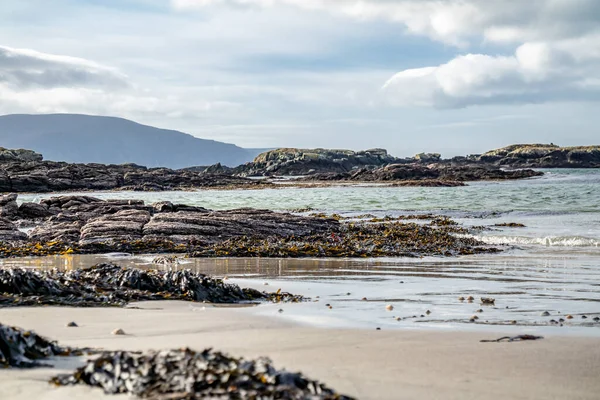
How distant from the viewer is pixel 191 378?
139 inches

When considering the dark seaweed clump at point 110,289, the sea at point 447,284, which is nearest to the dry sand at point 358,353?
the dark seaweed clump at point 110,289

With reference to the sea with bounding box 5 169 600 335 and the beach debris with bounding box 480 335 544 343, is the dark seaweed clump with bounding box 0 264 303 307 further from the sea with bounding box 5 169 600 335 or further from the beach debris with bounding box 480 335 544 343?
the beach debris with bounding box 480 335 544 343

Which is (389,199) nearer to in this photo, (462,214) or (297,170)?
(462,214)

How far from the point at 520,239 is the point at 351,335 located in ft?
42.6

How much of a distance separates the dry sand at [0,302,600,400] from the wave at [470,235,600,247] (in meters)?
11.6

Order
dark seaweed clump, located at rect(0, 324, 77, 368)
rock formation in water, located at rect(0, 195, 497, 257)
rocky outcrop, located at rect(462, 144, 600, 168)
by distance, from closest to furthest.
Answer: dark seaweed clump, located at rect(0, 324, 77, 368)
rock formation in water, located at rect(0, 195, 497, 257)
rocky outcrop, located at rect(462, 144, 600, 168)

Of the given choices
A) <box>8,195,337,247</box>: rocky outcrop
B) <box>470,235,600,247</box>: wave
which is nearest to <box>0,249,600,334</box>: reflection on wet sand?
<box>470,235,600,247</box>: wave

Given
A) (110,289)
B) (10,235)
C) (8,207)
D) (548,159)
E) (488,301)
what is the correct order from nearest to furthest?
(488,301), (110,289), (10,235), (8,207), (548,159)

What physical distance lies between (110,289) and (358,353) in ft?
14.0

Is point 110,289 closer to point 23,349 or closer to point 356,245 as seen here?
point 23,349

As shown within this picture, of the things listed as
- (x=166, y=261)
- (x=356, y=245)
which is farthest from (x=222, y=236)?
(x=166, y=261)

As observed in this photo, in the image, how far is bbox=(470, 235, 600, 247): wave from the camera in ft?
53.1

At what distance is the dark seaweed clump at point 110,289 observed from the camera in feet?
23.6

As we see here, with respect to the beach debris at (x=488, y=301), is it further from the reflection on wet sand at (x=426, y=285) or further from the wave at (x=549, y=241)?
the wave at (x=549, y=241)
